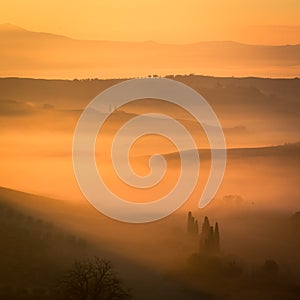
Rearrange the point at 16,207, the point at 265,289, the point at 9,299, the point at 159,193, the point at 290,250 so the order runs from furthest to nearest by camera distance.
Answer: the point at 159,193 → the point at 16,207 → the point at 290,250 → the point at 265,289 → the point at 9,299

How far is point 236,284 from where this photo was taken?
83562 mm

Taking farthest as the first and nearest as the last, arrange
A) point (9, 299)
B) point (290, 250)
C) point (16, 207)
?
point (16, 207)
point (290, 250)
point (9, 299)

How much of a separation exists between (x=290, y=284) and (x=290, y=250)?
1619cm

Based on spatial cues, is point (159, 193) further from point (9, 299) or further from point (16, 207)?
point (9, 299)

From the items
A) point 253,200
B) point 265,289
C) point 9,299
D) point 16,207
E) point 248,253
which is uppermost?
point 253,200

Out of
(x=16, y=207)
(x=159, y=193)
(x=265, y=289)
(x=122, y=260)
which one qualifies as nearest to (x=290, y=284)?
(x=265, y=289)

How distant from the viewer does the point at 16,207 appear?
110m

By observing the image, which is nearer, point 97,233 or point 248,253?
point 248,253

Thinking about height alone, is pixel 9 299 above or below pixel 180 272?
below

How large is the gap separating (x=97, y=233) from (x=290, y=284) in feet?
88.5

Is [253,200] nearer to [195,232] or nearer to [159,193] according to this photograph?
[159,193]

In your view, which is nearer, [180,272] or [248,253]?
[180,272]

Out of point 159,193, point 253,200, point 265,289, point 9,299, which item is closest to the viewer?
point 9,299

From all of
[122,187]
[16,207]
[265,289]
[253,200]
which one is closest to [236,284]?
[265,289]
